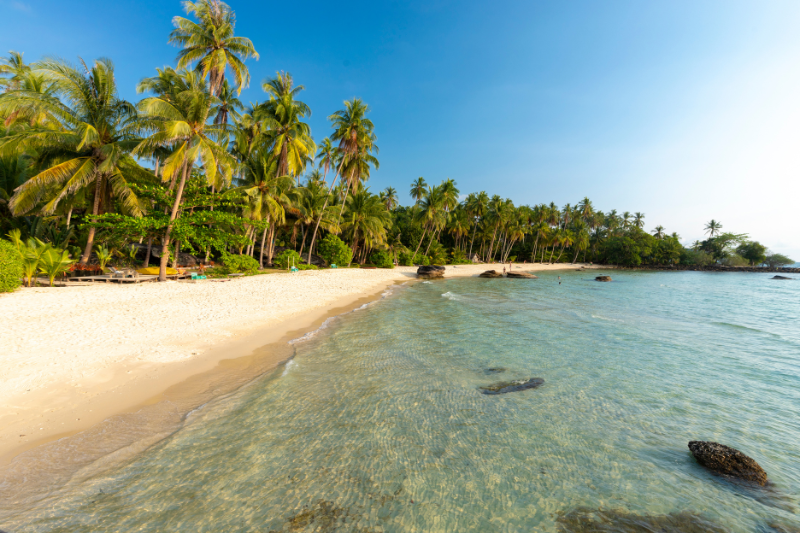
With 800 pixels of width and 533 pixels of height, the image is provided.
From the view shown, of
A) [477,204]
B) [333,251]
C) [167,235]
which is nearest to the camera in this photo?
[167,235]

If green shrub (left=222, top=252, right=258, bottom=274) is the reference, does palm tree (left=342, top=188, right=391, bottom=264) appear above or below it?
above

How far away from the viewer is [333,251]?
3450 centimetres

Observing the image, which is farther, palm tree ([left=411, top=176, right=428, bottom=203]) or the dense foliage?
palm tree ([left=411, top=176, right=428, bottom=203])

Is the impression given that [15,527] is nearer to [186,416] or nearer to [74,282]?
[186,416]

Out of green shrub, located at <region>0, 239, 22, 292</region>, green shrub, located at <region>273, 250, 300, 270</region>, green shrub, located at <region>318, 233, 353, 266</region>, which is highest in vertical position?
green shrub, located at <region>318, 233, 353, 266</region>

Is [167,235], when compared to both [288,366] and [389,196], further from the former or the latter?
[389,196]

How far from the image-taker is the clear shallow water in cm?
329

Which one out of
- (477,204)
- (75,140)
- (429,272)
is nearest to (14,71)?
(75,140)

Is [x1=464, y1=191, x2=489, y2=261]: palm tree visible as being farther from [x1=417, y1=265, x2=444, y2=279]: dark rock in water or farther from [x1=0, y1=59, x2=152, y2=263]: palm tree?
[x1=0, y1=59, x2=152, y2=263]: palm tree

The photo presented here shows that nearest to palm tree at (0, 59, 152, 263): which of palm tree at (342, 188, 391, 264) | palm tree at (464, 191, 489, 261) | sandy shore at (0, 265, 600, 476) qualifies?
sandy shore at (0, 265, 600, 476)

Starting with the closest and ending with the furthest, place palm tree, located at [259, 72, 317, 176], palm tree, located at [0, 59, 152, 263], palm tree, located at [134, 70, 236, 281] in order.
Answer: palm tree, located at [0, 59, 152, 263] < palm tree, located at [134, 70, 236, 281] < palm tree, located at [259, 72, 317, 176]

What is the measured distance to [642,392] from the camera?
6.73 metres

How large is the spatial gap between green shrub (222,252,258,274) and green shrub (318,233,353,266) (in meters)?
11.3

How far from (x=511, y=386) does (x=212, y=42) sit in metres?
29.2
